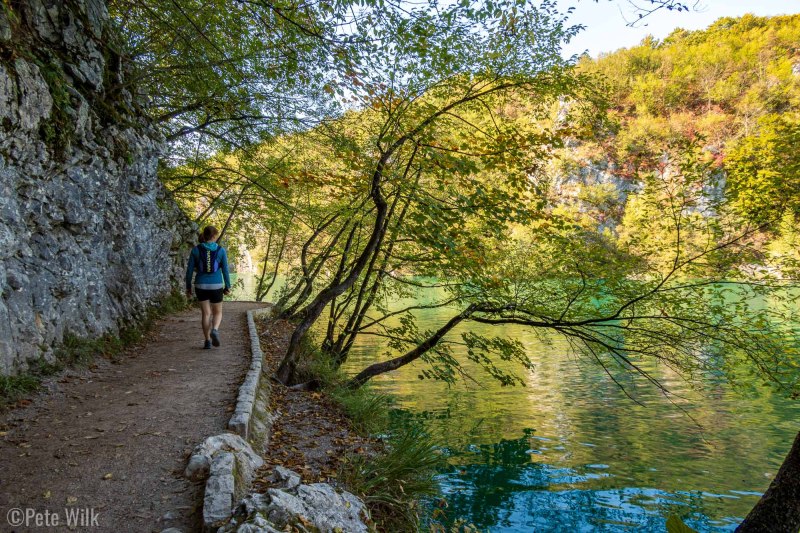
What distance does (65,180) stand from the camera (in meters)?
6.46

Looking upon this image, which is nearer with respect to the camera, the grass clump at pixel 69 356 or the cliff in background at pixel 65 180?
the grass clump at pixel 69 356

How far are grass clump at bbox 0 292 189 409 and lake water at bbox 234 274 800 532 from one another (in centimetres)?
501

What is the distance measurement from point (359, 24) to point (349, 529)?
5373 mm

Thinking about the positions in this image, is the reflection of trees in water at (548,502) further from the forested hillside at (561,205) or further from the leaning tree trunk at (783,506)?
the leaning tree trunk at (783,506)

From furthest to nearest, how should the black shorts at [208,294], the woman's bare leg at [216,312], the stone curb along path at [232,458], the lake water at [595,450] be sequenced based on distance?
the woman's bare leg at [216,312] → the black shorts at [208,294] → the lake water at [595,450] → the stone curb along path at [232,458]

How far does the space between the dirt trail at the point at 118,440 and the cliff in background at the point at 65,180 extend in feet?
2.54

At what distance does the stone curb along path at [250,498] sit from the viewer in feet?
9.41

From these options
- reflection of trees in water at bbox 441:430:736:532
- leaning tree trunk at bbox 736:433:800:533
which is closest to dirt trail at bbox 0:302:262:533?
reflection of trees in water at bbox 441:430:736:532

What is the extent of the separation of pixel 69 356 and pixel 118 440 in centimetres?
266

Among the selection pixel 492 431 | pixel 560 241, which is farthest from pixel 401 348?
pixel 560 241

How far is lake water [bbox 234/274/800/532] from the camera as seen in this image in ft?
22.0

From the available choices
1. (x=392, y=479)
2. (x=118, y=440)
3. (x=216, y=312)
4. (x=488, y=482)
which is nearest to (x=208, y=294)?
(x=216, y=312)

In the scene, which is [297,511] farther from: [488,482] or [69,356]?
[488,482]

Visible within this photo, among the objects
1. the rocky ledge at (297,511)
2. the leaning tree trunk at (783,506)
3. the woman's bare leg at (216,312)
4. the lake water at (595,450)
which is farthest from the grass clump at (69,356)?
the leaning tree trunk at (783,506)
